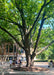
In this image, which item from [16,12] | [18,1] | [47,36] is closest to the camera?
[18,1]

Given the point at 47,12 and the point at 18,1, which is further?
the point at 47,12

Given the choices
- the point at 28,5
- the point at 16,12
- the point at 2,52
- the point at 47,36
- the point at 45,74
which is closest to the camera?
the point at 45,74

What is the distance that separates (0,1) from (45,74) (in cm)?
890

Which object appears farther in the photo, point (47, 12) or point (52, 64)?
point (52, 64)

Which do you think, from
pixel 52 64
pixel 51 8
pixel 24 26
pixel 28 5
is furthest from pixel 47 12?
pixel 52 64

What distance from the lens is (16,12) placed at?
14.7 meters

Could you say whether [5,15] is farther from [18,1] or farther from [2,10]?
[18,1]

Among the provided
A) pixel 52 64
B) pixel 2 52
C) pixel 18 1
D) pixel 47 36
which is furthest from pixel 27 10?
pixel 2 52

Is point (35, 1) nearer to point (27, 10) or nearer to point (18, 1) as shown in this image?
point (27, 10)

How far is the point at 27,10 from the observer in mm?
13266

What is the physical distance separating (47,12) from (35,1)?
6.10 feet

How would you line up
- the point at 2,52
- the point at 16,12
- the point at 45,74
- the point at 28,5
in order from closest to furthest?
the point at 45,74 → the point at 28,5 → the point at 16,12 → the point at 2,52

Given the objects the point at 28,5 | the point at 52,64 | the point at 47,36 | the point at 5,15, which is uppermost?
the point at 28,5

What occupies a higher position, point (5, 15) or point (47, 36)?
point (5, 15)
